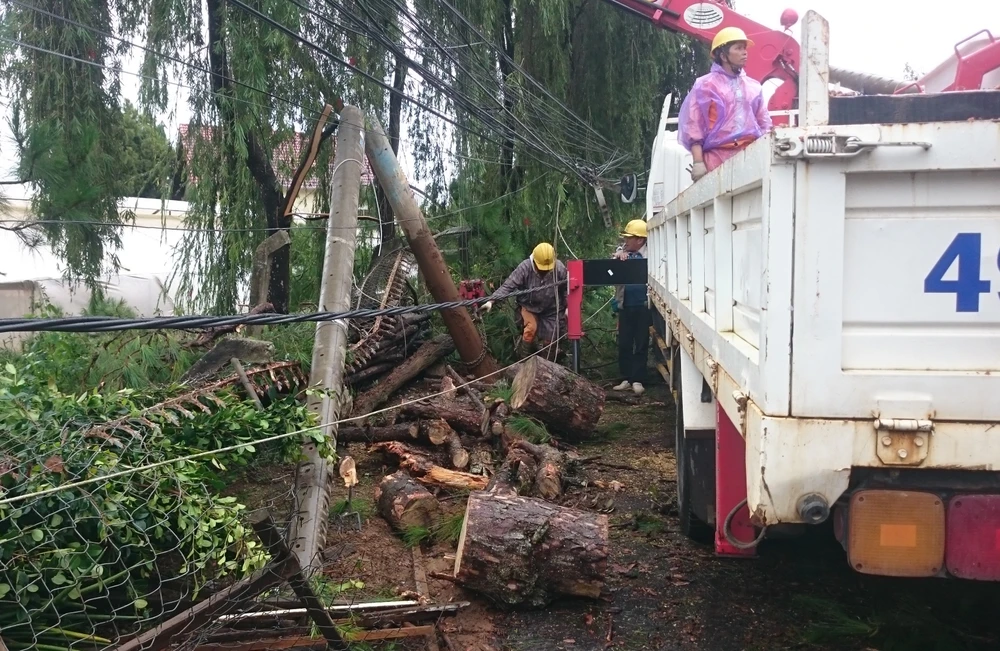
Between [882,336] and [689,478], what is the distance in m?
2.21

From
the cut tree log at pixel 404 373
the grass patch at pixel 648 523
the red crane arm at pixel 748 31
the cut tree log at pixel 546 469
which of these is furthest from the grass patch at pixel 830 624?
the red crane arm at pixel 748 31

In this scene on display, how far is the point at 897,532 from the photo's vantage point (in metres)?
2.32

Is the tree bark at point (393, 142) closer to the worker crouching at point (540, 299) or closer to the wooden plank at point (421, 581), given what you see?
the worker crouching at point (540, 299)

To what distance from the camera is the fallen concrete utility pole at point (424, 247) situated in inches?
259

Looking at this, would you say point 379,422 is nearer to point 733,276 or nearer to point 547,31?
point 733,276

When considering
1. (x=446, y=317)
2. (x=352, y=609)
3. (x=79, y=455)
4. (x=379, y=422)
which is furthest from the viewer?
(x=446, y=317)

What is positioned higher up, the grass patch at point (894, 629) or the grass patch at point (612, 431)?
the grass patch at point (612, 431)

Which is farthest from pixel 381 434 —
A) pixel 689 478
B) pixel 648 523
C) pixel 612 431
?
pixel 689 478

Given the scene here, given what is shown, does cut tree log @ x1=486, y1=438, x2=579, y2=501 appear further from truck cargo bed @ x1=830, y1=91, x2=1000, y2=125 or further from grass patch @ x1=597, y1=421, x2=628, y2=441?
truck cargo bed @ x1=830, y1=91, x2=1000, y2=125

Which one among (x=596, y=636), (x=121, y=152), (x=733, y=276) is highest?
(x=121, y=152)

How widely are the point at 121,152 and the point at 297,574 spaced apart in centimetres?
590

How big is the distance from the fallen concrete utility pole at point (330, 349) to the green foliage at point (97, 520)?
17.7 inches

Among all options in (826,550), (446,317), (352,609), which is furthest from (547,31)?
A: (352,609)

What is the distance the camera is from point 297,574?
117 inches
